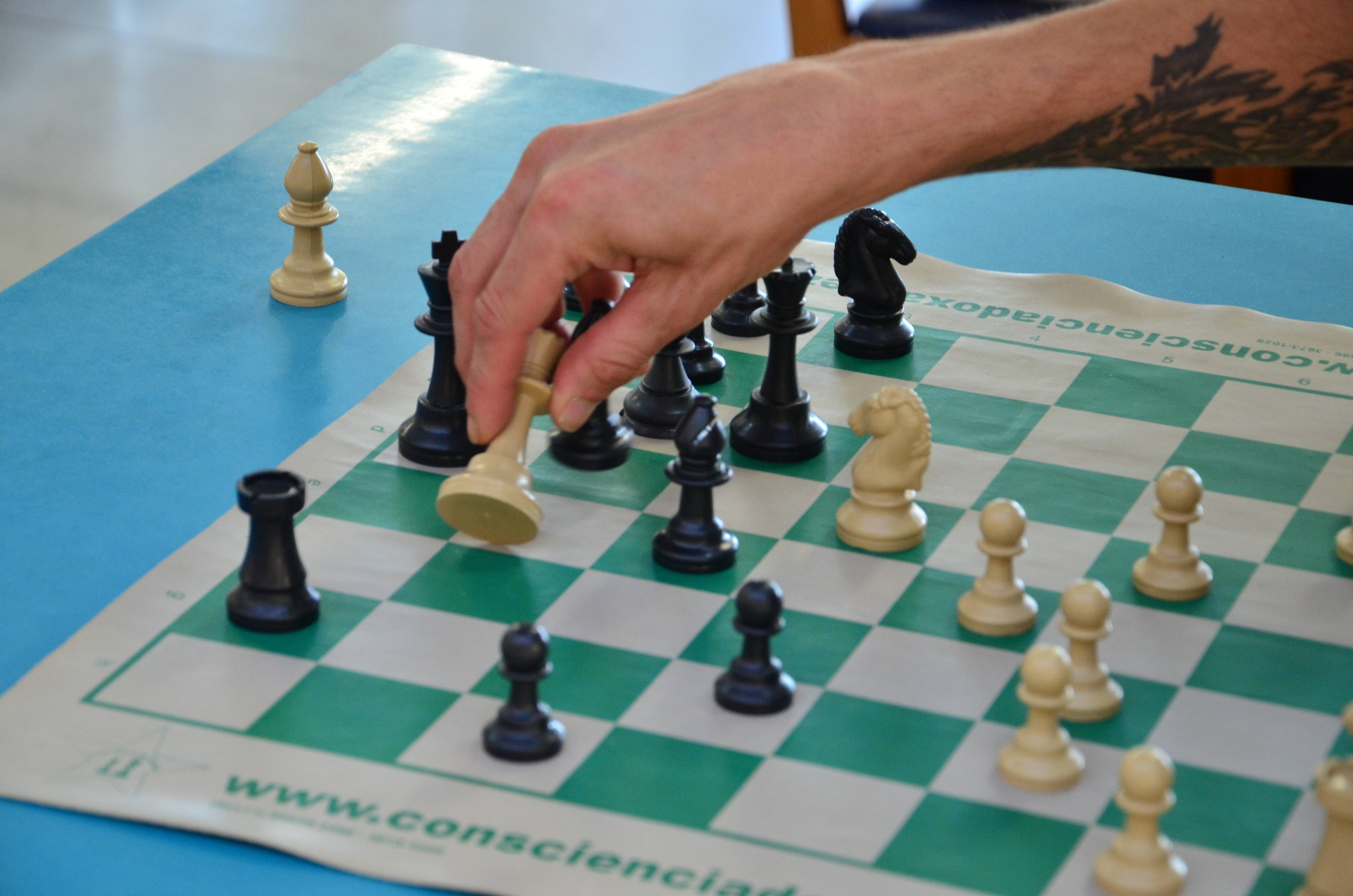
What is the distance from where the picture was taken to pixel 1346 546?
4.78 ft

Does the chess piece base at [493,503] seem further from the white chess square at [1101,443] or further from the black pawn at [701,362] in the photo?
the white chess square at [1101,443]

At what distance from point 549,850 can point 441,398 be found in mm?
661

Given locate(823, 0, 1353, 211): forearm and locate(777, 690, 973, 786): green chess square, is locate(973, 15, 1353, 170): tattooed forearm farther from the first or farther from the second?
locate(777, 690, 973, 786): green chess square

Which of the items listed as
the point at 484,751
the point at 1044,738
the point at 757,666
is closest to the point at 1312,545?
the point at 1044,738

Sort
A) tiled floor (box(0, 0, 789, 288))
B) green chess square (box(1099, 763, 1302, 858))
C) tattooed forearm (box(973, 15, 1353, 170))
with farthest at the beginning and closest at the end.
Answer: tiled floor (box(0, 0, 789, 288)), tattooed forearm (box(973, 15, 1353, 170)), green chess square (box(1099, 763, 1302, 858))

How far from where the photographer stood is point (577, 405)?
1.52 meters

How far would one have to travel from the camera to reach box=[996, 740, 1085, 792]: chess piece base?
3.76 ft

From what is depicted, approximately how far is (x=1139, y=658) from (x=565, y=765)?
47 centimetres

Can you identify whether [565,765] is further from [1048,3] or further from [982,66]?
[1048,3]

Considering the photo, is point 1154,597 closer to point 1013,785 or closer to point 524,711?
point 1013,785

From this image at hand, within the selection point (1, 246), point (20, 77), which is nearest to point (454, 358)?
point (1, 246)

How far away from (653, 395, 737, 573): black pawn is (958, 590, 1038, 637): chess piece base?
21 centimetres

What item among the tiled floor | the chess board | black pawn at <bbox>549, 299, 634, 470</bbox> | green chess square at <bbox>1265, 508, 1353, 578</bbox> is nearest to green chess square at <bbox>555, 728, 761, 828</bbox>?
the chess board

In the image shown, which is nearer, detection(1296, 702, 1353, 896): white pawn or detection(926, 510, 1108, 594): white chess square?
detection(1296, 702, 1353, 896): white pawn
